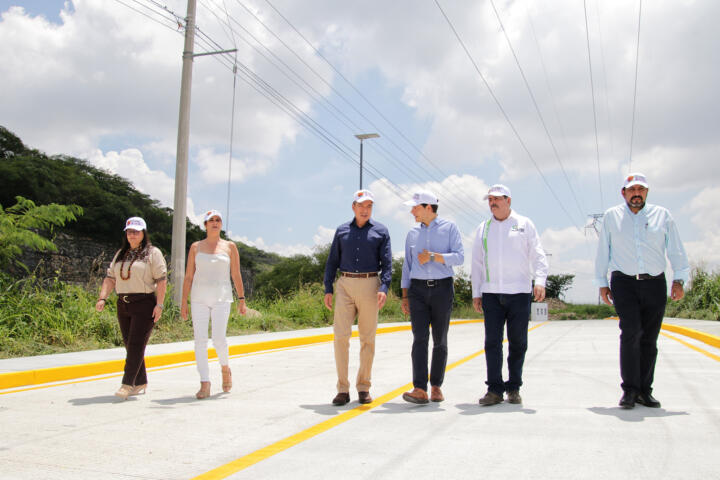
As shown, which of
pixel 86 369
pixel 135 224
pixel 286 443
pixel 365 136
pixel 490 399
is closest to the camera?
pixel 286 443

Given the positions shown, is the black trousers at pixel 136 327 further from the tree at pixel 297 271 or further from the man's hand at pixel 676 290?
the tree at pixel 297 271

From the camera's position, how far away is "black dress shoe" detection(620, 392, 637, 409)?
5.43 m

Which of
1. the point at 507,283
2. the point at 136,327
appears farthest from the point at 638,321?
the point at 136,327

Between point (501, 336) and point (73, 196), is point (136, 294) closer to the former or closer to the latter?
point (501, 336)

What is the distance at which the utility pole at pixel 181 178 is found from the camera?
13.4 metres

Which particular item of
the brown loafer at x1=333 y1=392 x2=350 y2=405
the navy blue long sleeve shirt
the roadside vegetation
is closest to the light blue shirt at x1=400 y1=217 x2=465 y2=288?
the navy blue long sleeve shirt

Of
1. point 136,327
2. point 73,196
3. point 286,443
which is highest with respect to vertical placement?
point 73,196

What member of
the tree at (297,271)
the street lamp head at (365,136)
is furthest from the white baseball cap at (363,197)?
the tree at (297,271)

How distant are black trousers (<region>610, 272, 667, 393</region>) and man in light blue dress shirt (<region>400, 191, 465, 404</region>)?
1484mm

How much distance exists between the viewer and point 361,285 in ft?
19.1

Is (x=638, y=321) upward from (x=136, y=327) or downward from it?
upward

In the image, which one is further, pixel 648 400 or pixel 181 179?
pixel 181 179

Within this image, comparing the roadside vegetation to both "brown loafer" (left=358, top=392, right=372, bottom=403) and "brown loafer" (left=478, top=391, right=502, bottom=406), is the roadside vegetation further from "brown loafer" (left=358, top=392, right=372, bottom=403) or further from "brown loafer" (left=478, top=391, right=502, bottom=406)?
"brown loafer" (left=478, top=391, right=502, bottom=406)

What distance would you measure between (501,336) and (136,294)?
3.79 meters
